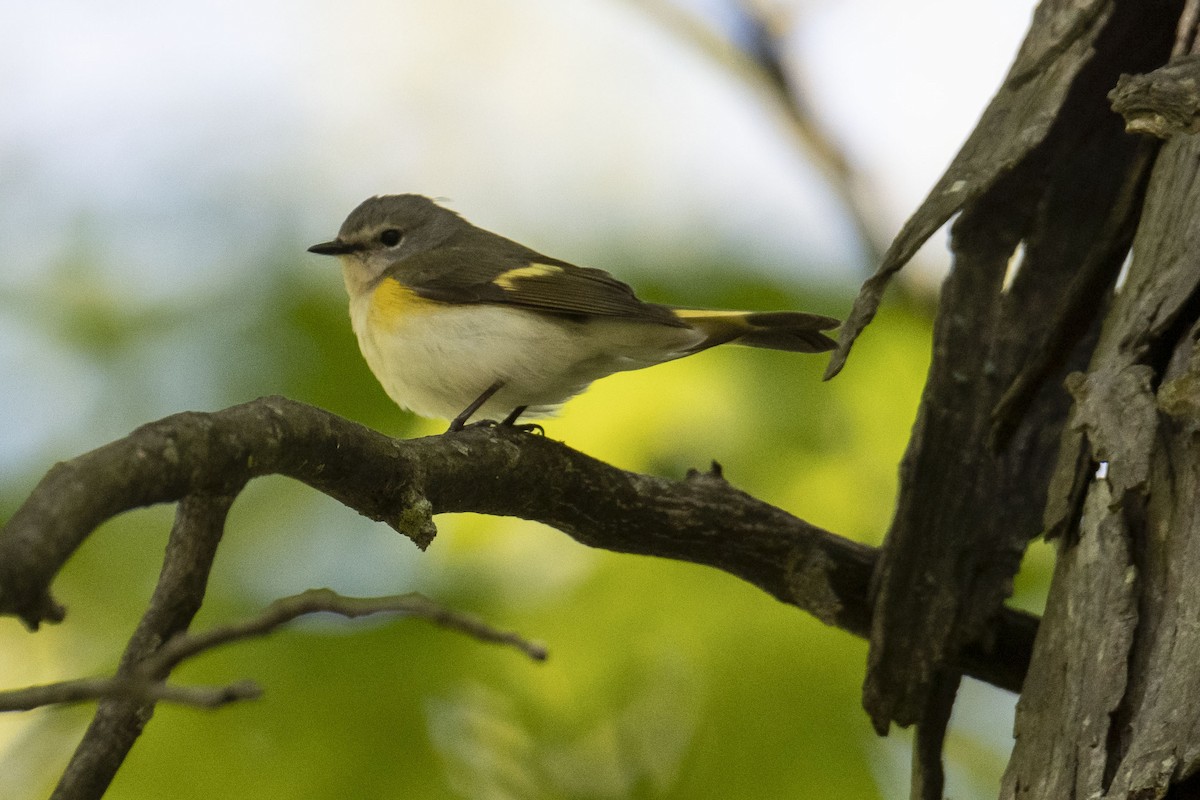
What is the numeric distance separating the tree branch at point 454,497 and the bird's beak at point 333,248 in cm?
254

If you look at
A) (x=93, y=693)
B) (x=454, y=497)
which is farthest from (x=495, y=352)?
(x=93, y=693)

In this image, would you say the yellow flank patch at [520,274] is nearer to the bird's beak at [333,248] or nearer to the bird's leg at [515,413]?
the bird's leg at [515,413]

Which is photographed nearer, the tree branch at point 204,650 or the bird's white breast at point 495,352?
the tree branch at point 204,650

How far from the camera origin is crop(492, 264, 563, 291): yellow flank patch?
4.55 metres

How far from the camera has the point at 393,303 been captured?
4516 mm

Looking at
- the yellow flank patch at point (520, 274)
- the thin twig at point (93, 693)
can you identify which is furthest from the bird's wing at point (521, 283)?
the thin twig at point (93, 693)

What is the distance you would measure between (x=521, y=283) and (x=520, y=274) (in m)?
0.08

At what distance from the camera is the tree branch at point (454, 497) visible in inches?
54.0

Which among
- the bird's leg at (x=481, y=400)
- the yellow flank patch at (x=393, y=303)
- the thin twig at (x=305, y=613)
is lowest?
the thin twig at (x=305, y=613)

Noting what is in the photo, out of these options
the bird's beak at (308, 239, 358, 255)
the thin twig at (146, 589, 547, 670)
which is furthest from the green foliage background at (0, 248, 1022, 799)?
the thin twig at (146, 589, 547, 670)

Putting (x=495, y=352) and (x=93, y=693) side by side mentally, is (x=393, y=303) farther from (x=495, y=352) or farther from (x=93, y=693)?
(x=93, y=693)

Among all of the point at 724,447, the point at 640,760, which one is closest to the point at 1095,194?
the point at 724,447

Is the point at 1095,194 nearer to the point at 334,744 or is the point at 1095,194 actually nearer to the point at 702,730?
the point at 702,730

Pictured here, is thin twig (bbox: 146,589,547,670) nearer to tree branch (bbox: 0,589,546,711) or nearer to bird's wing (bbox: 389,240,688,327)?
tree branch (bbox: 0,589,546,711)
